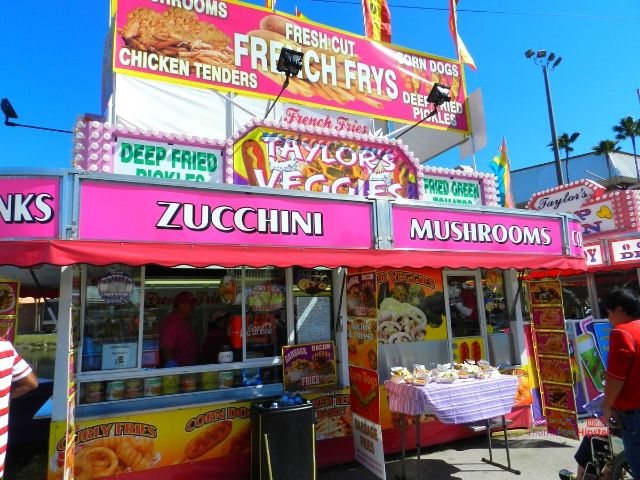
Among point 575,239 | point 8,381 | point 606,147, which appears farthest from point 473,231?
point 606,147

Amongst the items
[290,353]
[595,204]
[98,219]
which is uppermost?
[595,204]

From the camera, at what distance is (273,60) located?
7.05 metres

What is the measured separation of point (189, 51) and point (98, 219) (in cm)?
340

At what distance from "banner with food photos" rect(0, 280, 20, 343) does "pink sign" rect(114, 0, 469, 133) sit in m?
3.03

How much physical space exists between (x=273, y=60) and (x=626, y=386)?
6153 mm

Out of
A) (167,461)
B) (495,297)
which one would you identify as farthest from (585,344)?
(167,461)

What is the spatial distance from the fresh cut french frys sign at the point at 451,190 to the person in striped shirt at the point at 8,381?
18.6 feet

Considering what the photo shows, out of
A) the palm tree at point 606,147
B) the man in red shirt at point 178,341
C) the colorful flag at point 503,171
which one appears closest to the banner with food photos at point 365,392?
the man in red shirt at point 178,341

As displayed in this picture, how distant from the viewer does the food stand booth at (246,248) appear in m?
4.32

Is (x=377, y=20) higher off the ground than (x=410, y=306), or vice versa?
(x=377, y=20)

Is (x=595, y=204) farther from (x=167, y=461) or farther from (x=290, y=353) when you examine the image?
(x=167, y=461)

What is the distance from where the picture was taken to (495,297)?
768 centimetres

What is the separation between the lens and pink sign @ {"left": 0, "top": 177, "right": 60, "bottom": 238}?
151 inches

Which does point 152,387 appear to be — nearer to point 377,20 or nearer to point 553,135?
point 377,20
